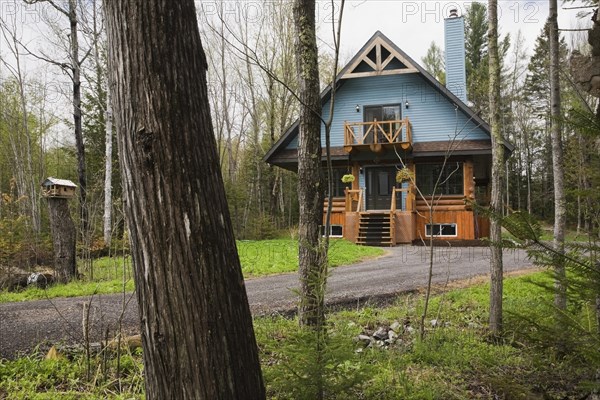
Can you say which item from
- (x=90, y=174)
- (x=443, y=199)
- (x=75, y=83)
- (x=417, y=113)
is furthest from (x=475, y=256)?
(x=90, y=174)

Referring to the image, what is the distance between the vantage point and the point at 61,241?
8648 mm

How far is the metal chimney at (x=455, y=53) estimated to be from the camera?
1809cm

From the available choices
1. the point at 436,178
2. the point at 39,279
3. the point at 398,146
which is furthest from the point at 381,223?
the point at 39,279

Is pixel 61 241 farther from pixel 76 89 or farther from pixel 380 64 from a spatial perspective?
pixel 380 64

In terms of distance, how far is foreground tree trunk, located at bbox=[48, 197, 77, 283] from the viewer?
865 cm

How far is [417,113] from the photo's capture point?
699 inches

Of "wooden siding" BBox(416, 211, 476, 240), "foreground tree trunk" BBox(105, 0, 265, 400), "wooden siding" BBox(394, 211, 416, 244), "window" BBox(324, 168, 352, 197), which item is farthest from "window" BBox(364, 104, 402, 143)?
"foreground tree trunk" BBox(105, 0, 265, 400)

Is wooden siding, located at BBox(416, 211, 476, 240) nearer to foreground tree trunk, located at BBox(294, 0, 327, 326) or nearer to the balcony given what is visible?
the balcony

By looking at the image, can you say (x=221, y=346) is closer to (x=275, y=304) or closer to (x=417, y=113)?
(x=275, y=304)

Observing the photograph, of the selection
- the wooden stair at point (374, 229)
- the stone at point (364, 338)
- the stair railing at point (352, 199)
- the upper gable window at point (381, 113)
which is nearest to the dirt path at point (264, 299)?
the stone at point (364, 338)

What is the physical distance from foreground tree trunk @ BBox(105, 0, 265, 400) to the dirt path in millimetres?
523

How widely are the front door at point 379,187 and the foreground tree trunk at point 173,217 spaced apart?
17.1 m

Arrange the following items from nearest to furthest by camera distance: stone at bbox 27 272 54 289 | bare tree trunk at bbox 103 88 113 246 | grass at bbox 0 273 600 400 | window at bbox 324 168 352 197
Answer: grass at bbox 0 273 600 400 < stone at bbox 27 272 54 289 < bare tree trunk at bbox 103 88 113 246 < window at bbox 324 168 352 197

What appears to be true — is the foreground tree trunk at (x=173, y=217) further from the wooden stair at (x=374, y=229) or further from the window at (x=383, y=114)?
the window at (x=383, y=114)
